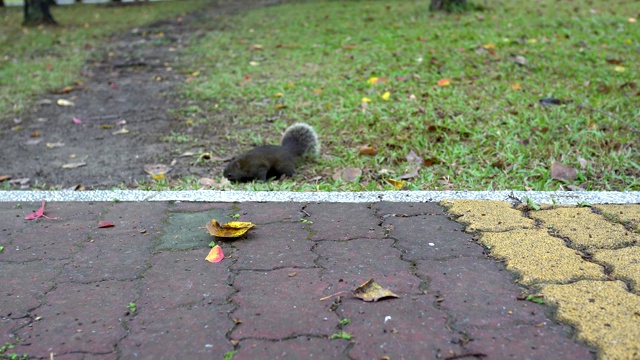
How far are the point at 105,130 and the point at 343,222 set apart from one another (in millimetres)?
3209

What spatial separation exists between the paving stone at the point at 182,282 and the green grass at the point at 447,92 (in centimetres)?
118

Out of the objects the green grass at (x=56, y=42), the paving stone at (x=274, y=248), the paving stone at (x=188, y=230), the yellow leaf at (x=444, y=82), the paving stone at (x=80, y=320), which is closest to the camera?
the paving stone at (x=80, y=320)

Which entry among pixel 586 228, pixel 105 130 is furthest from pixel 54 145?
pixel 586 228

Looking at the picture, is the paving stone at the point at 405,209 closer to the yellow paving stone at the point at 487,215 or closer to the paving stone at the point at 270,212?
the yellow paving stone at the point at 487,215

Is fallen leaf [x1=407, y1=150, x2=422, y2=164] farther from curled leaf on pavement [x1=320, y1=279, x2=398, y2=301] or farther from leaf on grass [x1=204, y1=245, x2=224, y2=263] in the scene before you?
curled leaf on pavement [x1=320, y1=279, x2=398, y2=301]

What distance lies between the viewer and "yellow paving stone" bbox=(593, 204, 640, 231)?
2.92m

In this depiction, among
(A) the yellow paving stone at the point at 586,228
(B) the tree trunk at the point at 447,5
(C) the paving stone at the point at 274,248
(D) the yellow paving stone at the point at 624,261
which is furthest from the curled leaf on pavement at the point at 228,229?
(B) the tree trunk at the point at 447,5

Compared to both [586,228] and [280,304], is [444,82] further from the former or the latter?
[280,304]

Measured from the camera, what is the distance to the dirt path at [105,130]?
4391 millimetres

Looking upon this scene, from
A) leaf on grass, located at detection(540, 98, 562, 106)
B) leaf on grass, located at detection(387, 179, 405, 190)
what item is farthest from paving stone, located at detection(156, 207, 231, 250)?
leaf on grass, located at detection(540, 98, 562, 106)

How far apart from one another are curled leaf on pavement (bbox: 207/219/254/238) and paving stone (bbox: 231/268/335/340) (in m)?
0.34

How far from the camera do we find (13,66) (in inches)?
313

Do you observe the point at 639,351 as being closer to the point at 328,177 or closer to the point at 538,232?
the point at 538,232

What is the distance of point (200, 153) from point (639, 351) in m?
3.46
